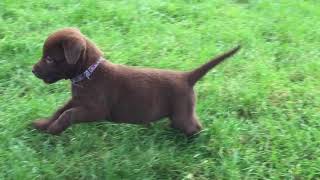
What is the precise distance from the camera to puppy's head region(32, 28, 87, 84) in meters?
3.98

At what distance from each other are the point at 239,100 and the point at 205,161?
2.61 ft

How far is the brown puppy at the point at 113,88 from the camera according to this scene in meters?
4.16

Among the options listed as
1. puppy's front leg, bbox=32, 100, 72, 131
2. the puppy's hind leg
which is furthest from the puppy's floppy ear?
the puppy's hind leg

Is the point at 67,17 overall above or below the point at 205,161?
above

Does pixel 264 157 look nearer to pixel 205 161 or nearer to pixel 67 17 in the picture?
pixel 205 161

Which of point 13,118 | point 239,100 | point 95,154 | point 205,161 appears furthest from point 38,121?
point 239,100

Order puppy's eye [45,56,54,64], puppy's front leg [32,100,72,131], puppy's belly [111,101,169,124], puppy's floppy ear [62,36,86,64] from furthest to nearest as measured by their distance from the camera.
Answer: puppy's front leg [32,100,72,131]
puppy's belly [111,101,169,124]
puppy's eye [45,56,54,64]
puppy's floppy ear [62,36,86,64]

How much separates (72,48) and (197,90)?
135 cm

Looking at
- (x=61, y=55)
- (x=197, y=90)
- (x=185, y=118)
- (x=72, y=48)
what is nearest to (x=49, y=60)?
(x=61, y=55)

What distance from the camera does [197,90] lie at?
502 cm

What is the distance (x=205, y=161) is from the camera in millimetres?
4312

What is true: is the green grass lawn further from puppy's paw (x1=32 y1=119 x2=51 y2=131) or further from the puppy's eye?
the puppy's eye

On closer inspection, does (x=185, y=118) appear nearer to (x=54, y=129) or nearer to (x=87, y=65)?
(x=87, y=65)

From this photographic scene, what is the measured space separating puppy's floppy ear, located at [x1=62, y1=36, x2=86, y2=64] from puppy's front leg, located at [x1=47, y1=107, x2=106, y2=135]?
13.9 inches
